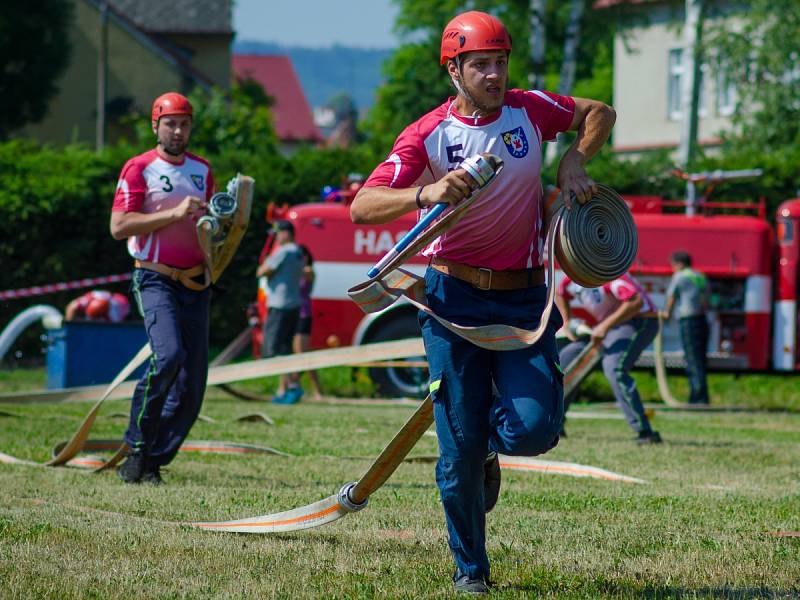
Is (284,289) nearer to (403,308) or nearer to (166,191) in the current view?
(403,308)

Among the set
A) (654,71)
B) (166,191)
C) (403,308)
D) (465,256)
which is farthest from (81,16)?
(465,256)

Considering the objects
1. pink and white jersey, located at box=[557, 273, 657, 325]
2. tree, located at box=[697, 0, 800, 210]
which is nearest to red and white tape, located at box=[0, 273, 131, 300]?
pink and white jersey, located at box=[557, 273, 657, 325]

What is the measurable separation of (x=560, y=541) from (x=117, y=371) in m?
11.1

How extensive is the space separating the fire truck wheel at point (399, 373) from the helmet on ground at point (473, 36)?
1264 cm

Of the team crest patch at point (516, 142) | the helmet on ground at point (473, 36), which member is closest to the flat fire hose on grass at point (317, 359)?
the team crest patch at point (516, 142)

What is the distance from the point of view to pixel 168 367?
8469 millimetres

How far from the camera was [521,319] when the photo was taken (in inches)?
216

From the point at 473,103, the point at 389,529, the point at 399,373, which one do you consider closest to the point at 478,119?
the point at 473,103

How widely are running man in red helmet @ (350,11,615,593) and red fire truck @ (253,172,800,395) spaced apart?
1267 cm

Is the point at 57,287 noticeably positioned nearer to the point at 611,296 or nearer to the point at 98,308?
the point at 98,308

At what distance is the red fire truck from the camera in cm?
1831

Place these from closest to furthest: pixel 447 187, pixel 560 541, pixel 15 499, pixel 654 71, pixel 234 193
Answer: pixel 447 187
pixel 560 541
pixel 15 499
pixel 234 193
pixel 654 71

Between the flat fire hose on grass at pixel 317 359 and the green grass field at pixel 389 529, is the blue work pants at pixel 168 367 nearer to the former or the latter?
the green grass field at pixel 389 529

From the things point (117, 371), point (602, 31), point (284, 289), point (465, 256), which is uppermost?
point (602, 31)
